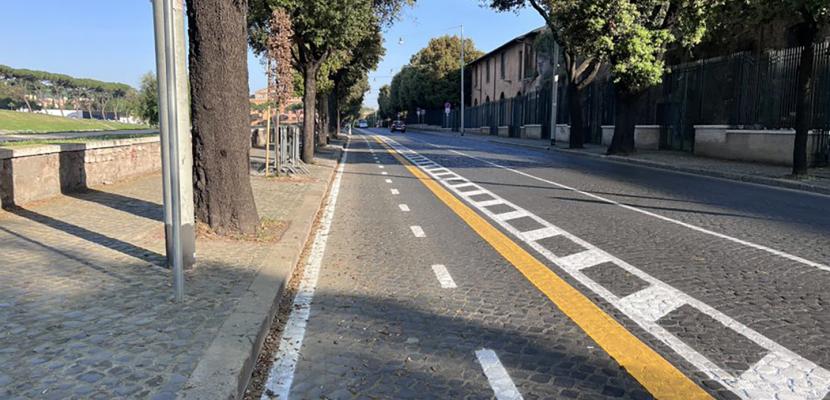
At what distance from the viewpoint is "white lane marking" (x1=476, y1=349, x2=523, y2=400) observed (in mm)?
3471

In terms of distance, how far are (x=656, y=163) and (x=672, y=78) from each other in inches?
323

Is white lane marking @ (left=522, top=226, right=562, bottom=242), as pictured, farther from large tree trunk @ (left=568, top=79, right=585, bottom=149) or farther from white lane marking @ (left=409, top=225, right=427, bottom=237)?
large tree trunk @ (left=568, top=79, right=585, bottom=149)

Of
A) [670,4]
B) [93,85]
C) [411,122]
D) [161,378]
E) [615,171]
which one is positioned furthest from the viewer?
[93,85]

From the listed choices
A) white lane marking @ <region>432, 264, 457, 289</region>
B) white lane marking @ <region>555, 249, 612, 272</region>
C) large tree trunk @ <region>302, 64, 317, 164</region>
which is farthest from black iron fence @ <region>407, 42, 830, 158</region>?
white lane marking @ <region>432, 264, 457, 289</region>

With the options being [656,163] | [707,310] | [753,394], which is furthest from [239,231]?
[656,163]

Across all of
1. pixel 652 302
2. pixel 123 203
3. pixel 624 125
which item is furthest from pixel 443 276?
pixel 624 125

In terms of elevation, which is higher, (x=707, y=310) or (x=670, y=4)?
(x=670, y=4)

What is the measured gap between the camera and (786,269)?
6254 mm

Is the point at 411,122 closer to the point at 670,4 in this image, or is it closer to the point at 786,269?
the point at 670,4

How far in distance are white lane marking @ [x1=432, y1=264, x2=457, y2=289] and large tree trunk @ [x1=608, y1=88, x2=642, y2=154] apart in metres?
20.8

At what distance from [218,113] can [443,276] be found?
325cm

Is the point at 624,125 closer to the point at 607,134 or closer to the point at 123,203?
the point at 607,134

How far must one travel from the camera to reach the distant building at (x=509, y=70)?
5503 cm

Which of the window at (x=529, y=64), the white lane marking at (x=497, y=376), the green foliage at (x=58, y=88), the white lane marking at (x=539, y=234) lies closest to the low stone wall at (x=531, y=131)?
the window at (x=529, y=64)
